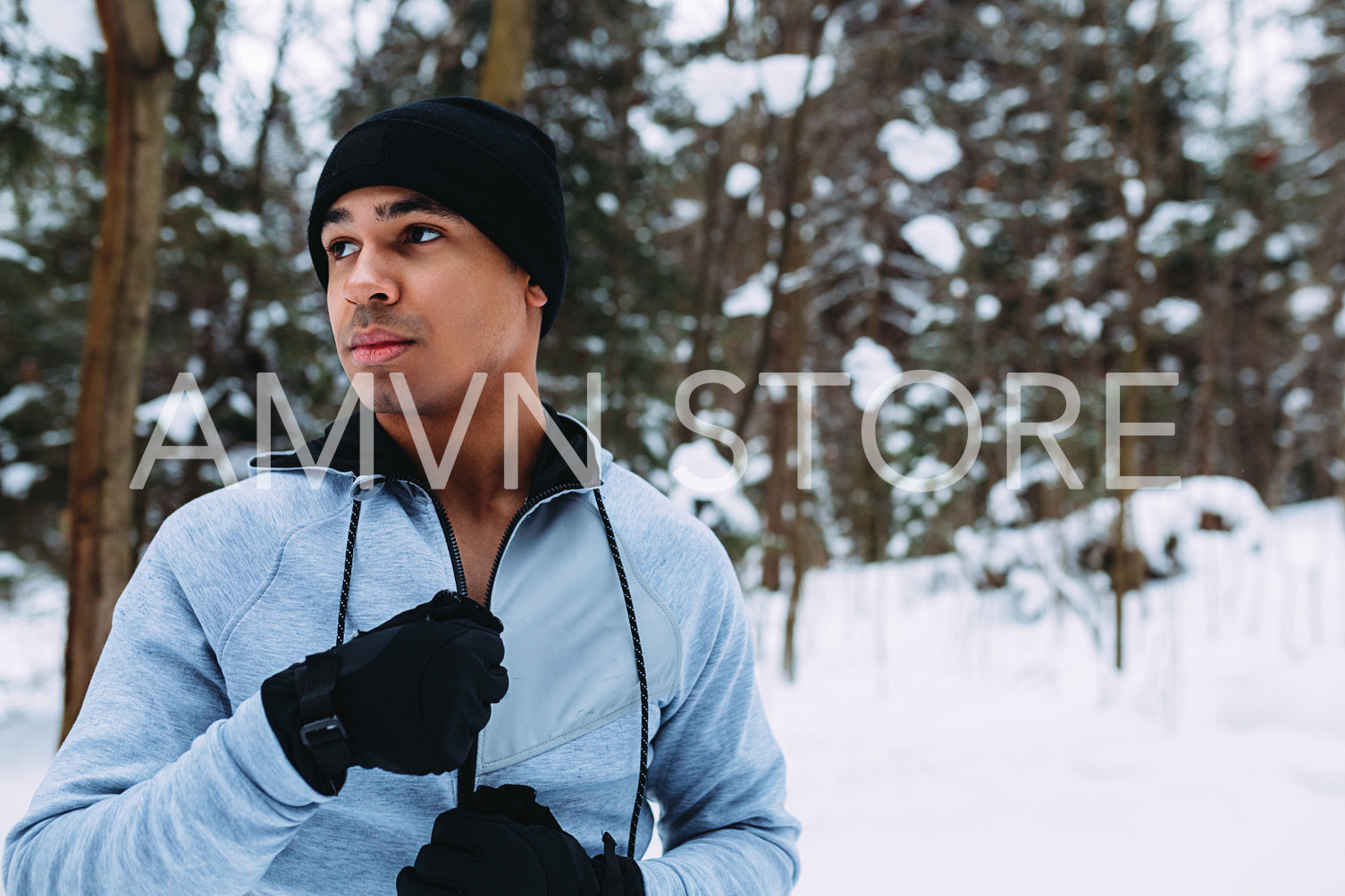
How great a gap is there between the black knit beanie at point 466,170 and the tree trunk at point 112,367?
225 cm

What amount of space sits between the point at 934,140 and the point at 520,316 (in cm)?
350

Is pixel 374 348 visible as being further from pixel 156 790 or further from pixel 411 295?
pixel 156 790

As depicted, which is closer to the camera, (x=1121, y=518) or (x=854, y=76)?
(x=1121, y=518)

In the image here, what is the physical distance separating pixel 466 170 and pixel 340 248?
9.2 inches

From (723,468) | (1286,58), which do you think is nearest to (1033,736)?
(723,468)

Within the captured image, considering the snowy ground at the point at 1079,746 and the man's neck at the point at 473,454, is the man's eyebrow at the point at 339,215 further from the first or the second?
the snowy ground at the point at 1079,746

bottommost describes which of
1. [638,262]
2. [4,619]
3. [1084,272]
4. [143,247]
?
[4,619]

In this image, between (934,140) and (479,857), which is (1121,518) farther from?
(479,857)

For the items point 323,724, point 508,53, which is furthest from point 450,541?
point 508,53

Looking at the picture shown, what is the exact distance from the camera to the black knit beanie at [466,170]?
1118 mm

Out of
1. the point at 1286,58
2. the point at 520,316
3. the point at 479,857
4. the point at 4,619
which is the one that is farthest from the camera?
the point at 4,619

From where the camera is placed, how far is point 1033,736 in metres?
4.29

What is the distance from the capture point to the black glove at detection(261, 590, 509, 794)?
793 millimetres

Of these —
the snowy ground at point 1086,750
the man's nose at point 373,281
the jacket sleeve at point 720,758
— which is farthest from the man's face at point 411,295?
the snowy ground at point 1086,750
